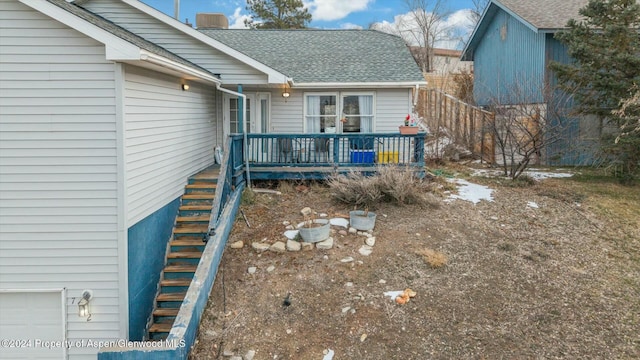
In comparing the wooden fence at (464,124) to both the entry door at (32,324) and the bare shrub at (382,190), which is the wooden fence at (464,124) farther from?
the entry door at (32,324)

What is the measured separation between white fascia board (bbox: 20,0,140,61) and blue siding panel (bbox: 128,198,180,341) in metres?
2.47

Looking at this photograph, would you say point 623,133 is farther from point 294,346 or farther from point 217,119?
point 217,119

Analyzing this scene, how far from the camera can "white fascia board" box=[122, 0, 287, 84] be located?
9.36 metres

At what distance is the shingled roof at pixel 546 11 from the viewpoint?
1352 cm

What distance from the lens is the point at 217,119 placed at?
37.8ft

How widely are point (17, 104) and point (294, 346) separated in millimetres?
5033

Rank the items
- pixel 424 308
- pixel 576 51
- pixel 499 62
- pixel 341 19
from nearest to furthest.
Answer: pixel 424 308 → pixel 576 51 → pixel 499 62 → pixel 341 19

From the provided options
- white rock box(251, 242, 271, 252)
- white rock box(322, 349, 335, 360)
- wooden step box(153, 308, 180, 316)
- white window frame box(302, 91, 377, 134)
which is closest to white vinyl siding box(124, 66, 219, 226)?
wooden step box(153, 308, 180, 316)

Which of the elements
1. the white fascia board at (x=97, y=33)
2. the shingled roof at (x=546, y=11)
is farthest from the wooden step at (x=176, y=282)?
the shingled roof at (x=546, y=11)

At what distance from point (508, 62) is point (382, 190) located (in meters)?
11.1

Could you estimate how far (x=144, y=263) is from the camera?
6570mm

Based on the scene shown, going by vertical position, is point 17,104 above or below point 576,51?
below

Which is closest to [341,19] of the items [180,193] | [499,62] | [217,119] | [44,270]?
[499,62]

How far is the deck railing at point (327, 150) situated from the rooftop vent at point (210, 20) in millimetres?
7509
